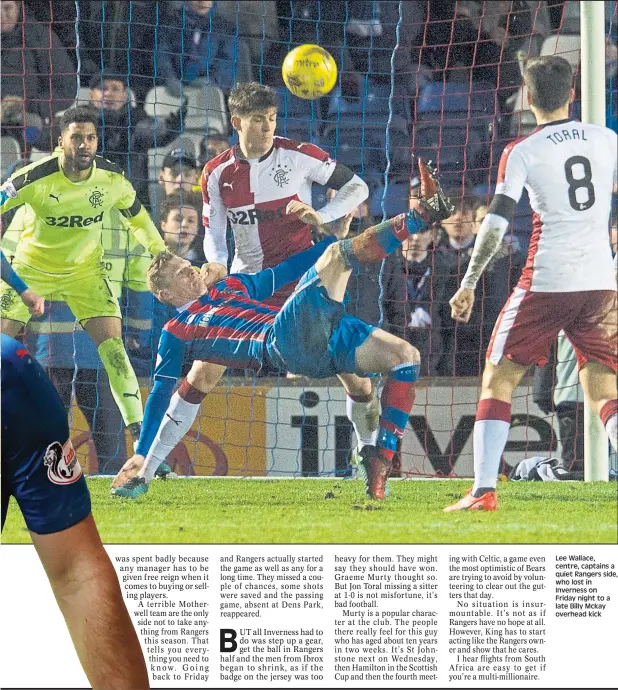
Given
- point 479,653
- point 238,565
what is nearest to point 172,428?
point 238,565

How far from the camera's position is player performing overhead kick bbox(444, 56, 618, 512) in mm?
2576

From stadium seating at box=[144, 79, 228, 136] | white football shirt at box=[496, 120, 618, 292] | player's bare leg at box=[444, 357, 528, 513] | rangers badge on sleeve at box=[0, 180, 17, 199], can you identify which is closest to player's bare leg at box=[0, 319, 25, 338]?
rangers badge on sleeve at box=[0, 180, 17, 199]

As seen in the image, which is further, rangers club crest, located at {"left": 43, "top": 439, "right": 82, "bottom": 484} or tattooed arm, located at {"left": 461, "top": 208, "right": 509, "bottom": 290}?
tattooed arm, located at {"left": 461, "top": 208, "right": 509, "bottom": 290}

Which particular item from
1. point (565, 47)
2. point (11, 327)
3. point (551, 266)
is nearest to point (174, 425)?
point (11, 327)

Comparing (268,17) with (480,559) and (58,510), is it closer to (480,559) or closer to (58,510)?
(480,559)

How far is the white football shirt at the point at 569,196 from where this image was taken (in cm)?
257

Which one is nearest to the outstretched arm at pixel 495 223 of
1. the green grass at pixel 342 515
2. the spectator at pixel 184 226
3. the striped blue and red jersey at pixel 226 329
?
the striped blue and red jersey at pixel 226 329

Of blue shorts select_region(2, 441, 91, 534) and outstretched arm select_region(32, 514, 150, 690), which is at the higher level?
blue shorts select_region(2, 441, 91, 534)

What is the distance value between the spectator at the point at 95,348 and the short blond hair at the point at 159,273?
2 cm

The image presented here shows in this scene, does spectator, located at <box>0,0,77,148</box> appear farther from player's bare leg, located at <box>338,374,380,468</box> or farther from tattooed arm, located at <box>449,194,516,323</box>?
tattooed arm, located at <box>449,194,516,323</box>

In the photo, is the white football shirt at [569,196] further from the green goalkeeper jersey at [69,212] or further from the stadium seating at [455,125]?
the green goalkeeper jersey at [69,212]

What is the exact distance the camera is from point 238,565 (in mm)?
2619

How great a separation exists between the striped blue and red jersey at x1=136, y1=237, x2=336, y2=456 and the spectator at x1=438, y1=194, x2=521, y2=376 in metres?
0.35

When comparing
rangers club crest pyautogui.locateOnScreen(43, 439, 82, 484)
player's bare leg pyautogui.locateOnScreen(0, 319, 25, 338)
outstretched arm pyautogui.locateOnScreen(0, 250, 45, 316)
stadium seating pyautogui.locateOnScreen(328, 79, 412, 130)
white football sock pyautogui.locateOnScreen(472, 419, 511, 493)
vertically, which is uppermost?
stadium seating pyautogui.locateOnScreen(328, 79, 412, 130)
